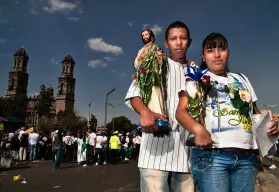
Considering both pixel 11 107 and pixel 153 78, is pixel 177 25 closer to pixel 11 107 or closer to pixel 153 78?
pixel 153 78

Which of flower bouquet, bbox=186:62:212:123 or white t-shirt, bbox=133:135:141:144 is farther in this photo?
white t-shirt, bbox=133:135:141:144

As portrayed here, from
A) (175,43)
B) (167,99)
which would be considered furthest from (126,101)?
(175,43)

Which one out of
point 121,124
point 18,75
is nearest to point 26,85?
point 18,75

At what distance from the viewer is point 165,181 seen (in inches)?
79.9

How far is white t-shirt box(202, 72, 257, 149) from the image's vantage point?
1.87m

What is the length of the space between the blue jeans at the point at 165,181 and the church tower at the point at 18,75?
405 ft

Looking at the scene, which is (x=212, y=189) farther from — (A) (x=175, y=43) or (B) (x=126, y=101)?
(A) (x=175, y=43)

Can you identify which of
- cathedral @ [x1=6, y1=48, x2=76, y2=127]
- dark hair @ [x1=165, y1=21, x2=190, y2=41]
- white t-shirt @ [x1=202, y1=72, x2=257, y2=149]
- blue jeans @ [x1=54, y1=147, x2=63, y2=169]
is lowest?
blue jeans @ [x1=54, y1=147, x2=63, y2=169]

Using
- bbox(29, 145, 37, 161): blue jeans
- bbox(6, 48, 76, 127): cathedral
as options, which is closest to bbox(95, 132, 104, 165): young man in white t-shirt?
bbox(29, 145, 37, 161): blue jeans

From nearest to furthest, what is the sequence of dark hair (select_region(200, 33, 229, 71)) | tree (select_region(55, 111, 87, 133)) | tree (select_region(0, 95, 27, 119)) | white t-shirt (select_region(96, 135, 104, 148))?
1. dark hair (select_region(200, 33, 229, 71))
2. white t-shirt (select_region(96, 135, 104, 148))
3. tree (select_region(0, 95, 27, 119))
4. tree (select_region(55, 111, 87, 133))

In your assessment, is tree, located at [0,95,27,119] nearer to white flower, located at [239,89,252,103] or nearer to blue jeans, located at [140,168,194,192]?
blue jeans, located at [140,168,194,192]

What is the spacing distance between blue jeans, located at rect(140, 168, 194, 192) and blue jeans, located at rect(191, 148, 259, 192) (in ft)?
0.43

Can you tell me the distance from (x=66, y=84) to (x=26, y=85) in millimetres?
16351

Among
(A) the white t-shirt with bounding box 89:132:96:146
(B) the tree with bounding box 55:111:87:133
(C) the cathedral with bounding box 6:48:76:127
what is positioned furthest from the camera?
(C) the cathedral with bounding box 6:48:76:127
